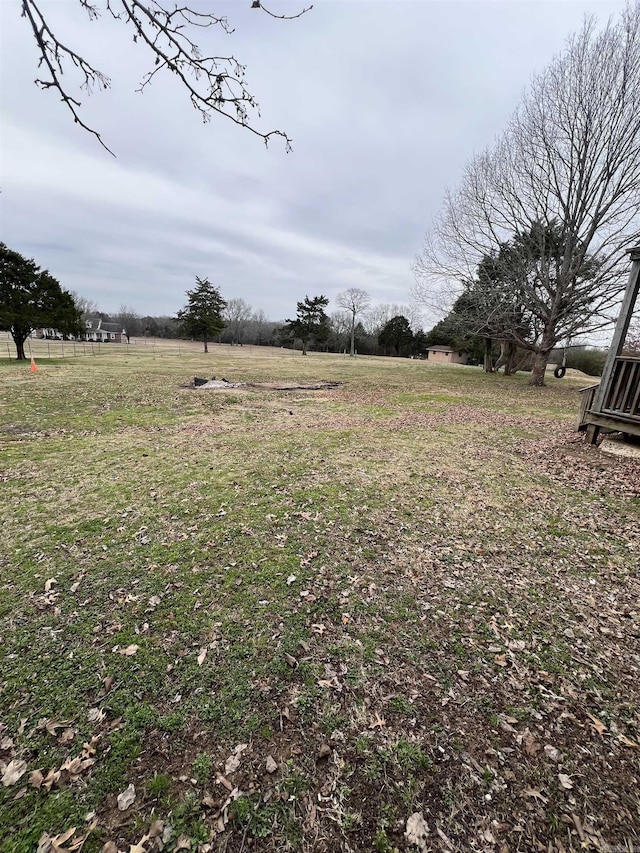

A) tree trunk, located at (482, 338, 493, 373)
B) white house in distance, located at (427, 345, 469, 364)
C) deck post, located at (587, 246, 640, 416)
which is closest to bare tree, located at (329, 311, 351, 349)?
white house in distance, located at (427, 345, 469, 364)

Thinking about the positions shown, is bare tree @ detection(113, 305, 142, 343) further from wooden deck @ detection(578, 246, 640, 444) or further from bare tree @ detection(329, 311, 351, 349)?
wooden deck @ detection(578, 246, 640, 444)

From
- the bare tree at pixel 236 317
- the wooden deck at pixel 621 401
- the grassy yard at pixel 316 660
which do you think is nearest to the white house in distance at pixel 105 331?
the bare tree at pixel 236 317

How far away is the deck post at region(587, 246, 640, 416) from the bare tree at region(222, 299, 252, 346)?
64.8 meters

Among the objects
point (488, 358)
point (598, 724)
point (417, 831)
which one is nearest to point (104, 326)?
point (488, 358)

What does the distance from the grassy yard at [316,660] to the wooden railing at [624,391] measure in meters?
1.35

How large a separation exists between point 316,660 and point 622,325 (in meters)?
7.67

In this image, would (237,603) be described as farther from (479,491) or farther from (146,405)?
(146,405)

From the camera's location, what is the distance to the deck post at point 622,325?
605 cm

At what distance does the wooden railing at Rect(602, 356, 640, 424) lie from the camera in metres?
5.85

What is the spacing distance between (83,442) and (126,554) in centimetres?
420

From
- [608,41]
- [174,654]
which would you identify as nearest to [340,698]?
[174,654]

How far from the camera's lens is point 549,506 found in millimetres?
4453

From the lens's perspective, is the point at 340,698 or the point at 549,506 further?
the point at 549,506

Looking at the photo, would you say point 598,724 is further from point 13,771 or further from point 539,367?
point 539,367
